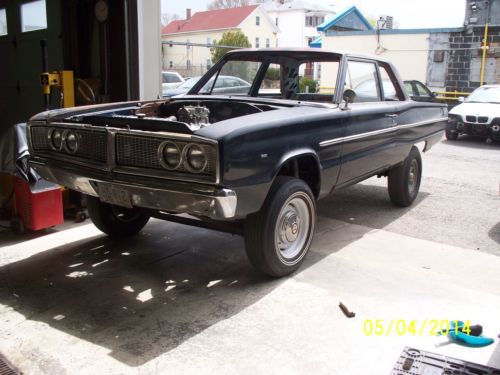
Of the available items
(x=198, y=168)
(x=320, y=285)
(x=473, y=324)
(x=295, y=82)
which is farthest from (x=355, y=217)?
(x=198, y=168)

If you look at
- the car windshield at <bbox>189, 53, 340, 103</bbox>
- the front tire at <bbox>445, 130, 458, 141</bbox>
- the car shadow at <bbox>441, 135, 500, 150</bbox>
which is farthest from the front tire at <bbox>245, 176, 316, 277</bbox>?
the front tire at <bbox>445, 130, 458, 141</bbox>

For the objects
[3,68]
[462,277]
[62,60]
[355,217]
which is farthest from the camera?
[3,68]

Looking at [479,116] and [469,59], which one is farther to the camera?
[469,59]

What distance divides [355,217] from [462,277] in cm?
182

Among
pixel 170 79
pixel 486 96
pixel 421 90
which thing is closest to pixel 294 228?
pixel 486 96

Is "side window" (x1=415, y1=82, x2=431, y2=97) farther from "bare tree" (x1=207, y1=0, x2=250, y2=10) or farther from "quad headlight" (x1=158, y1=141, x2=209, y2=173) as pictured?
"bare tree" (x1=207, y1=0, x2=250, y2=10)

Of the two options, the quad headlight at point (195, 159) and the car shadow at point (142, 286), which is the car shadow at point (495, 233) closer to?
the car shadow at point (142, 286)

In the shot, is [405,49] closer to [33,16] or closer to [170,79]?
[170,79]

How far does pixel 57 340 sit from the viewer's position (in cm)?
309

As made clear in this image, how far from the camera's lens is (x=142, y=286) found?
3.86 meters

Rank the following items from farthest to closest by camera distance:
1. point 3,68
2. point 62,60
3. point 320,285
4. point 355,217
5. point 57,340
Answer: point 3,68 < point 62,60 < point 355,217 < point 320,285 < point 57,340

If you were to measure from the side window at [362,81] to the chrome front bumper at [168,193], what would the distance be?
2081 mm

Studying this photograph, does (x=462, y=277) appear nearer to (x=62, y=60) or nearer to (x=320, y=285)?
(x=320, y=285)

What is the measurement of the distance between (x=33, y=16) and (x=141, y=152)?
6584mm
